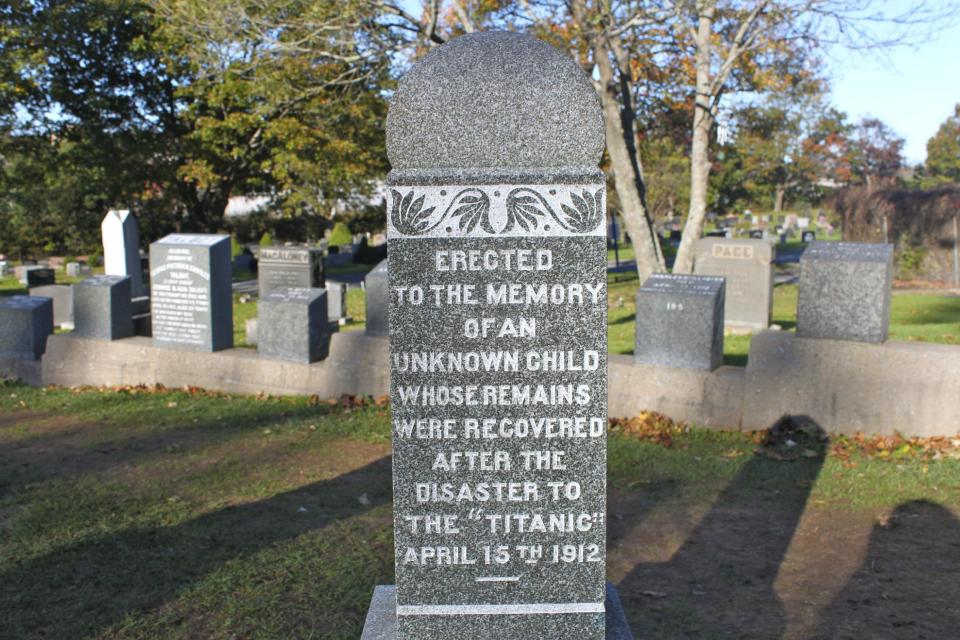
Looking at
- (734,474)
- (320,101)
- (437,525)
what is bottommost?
(734,474)

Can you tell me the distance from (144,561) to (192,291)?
5.43m

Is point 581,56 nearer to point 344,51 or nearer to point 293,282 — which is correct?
point 344,51

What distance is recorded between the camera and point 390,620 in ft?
11.5

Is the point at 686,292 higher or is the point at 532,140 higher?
the point at 532,140

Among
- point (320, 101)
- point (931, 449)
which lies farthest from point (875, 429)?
point (320, 101)

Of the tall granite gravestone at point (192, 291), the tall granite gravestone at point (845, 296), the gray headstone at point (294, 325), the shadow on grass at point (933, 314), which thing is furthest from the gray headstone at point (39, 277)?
the tall granite gravestone at point (845, 296)

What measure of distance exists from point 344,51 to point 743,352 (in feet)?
31.6

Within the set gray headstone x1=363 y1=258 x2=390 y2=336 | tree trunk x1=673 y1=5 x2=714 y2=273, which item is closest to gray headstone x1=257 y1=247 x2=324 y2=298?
tree trunk x1=673 y1=5 x2=714 y2=273

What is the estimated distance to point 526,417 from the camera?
3201 mm

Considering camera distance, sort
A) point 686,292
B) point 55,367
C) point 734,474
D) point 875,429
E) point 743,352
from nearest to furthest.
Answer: point 734,474 < point 875,429 < point 686,292 < point 55,367 < point 743,352

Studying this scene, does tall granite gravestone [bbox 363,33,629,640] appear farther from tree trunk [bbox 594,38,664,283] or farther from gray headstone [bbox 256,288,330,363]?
tree trunk [bbox 594,38,664,283]

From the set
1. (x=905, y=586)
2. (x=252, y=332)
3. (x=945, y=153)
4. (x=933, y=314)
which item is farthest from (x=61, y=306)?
(x=945, y=153)

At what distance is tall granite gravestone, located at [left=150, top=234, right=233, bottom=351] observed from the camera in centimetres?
1021

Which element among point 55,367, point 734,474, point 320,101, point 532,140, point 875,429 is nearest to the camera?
point 532,140
